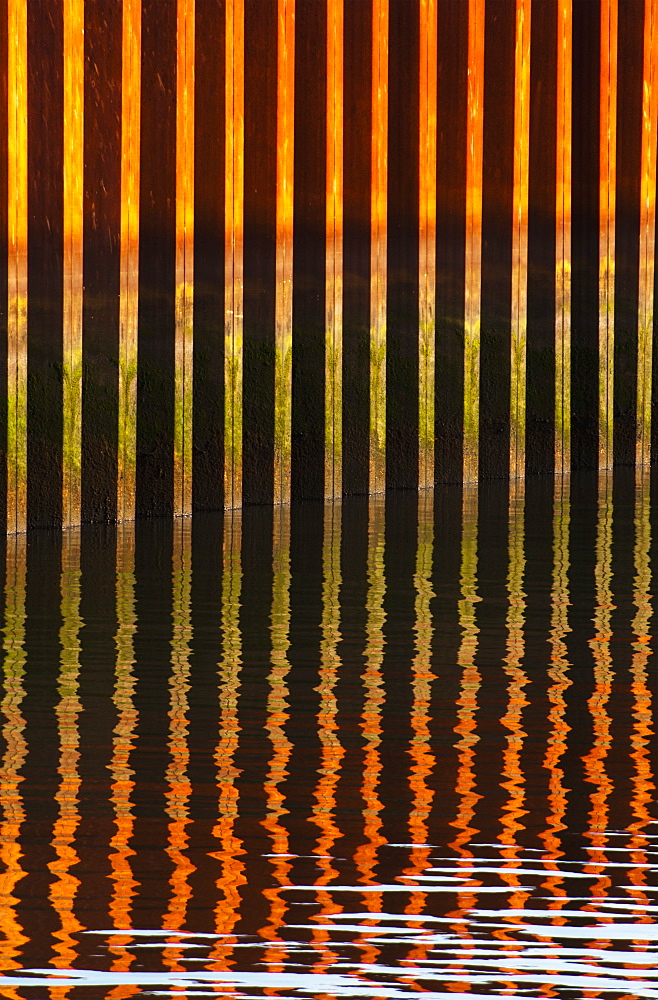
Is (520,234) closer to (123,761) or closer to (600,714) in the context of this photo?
(600,714)

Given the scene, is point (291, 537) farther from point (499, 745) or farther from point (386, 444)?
point (499, 745)

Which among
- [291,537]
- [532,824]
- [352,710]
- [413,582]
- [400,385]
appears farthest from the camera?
[400,385]

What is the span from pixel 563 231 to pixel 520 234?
1.95 feet

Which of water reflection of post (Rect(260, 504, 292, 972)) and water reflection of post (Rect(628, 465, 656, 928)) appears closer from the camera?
water reflection of post (Rect(260, 504, 292, 972))

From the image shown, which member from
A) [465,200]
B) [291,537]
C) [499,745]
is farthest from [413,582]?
[465,200]

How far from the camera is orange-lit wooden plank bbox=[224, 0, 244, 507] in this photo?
46.7 ft

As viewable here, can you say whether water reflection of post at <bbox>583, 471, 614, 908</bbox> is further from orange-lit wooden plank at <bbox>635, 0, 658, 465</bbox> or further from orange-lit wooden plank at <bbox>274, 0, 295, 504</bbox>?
orange-lit wooden plank at <bbox>635, 0, 658, 465</bbox>

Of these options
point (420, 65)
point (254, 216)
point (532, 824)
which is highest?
point (420, 65)

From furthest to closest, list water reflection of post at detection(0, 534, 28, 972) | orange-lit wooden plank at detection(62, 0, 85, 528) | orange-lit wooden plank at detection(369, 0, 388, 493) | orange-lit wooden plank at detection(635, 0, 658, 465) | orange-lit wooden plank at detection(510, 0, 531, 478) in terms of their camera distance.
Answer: orange-lit wooden plank at detection(635, 0, 658, 465), orange-lit wooden plank at detection(510, 0, 531, 478), orange-lit wooden plank at detection(369, 0, 388, 493), orange-lit wooden plank at detection(62, 0, 85, 528), water reflection of post at detection(0, 534, 28, 972)

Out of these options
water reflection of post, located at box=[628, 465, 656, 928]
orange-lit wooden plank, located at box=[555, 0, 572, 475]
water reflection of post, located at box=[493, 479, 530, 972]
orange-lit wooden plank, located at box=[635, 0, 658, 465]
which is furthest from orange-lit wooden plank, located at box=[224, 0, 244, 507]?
orange-lit wooden plank, located at box=[635, 0, 658, 465]

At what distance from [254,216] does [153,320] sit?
1243 millimetres

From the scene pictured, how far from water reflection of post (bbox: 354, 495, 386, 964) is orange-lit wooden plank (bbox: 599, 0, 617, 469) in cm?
389

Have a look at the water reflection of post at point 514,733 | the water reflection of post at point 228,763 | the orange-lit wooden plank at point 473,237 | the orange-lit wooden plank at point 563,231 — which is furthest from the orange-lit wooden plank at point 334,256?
the orange-lit wooden plank at point 563,231

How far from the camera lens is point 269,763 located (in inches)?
305
